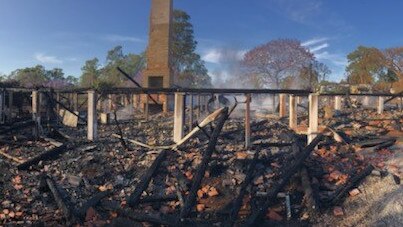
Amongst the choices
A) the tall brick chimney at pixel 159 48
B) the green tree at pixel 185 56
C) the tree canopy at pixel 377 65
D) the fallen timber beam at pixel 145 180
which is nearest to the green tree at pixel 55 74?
the green tree at pixel 185 56

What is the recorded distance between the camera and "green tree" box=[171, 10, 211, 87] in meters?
42.7

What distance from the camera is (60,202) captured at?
6941mm

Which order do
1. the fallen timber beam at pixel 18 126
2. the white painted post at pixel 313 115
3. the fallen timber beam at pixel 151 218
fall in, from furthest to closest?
1. the fallen timber beam at pixel 18 126
2. the white painted post at pixel 313 115
3. the fallen timber beam at pixel 151 218

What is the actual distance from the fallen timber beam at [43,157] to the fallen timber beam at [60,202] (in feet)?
5.06

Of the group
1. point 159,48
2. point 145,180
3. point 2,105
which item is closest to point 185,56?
point 159,48

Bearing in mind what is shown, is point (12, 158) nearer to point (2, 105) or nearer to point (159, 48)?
point (2, 105)

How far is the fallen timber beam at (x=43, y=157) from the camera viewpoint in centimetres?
897

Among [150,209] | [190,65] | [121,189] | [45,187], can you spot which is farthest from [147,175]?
[190,65]

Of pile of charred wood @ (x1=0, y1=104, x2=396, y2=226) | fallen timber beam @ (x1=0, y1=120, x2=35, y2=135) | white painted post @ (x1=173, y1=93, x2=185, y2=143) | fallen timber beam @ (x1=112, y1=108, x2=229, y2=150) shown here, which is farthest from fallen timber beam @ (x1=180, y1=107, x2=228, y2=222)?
fallen timber beam @ (x1=0, y1=120, x2=35, y2=135)

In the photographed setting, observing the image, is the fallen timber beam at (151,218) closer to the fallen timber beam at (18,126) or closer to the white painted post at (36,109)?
the white painted post at (36,109)

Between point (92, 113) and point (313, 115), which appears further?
point (92, 113)

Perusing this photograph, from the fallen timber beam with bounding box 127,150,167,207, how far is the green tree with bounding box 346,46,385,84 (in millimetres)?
44102

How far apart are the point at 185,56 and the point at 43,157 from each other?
35642 millimetres

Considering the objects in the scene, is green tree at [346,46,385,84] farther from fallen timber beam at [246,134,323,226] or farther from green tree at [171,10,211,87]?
fallen timber beam at [246,134,323,226]
